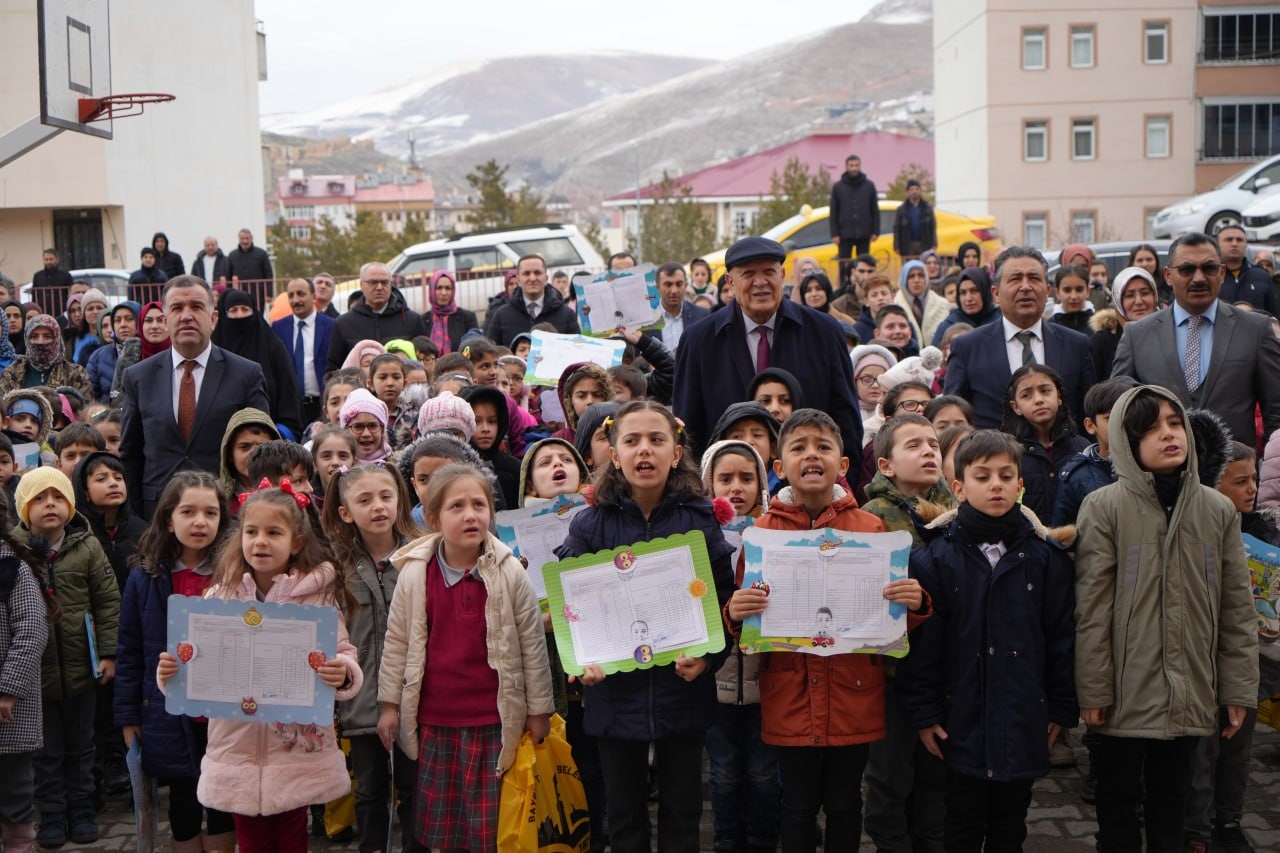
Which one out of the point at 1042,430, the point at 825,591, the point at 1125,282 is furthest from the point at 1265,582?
the point at 1125,282

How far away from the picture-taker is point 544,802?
538cm

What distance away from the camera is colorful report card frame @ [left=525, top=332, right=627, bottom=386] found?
933 cm

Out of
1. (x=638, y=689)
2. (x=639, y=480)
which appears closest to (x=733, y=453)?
(x=639, y=480)

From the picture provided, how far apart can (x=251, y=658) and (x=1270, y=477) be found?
4.83 m

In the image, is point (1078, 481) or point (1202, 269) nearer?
point (1078, 481)

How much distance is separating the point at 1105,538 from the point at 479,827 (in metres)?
2.69

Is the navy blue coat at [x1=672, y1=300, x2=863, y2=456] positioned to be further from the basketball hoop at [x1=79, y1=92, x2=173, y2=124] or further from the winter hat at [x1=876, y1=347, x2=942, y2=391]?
the basketball hoop at [x1=79, y1=92, x2=173, y2=124]

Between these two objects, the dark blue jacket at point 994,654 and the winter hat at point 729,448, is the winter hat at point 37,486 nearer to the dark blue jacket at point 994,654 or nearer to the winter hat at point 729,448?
the winter hat at point 729,448

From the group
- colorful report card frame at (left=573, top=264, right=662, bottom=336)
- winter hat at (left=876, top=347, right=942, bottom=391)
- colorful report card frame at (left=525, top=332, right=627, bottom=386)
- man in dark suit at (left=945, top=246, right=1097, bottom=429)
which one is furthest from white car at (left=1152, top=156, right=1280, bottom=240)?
man in dark suit at (left=945, top=246, right=1097, bottom=429)

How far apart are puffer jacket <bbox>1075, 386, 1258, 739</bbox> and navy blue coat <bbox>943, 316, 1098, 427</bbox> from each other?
2.21 meters

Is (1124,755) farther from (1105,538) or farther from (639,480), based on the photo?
(639,480)

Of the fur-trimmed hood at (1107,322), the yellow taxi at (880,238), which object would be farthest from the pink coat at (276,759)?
the yellow taxi at (880,238)

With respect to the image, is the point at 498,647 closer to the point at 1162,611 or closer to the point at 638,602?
the point at 638,602

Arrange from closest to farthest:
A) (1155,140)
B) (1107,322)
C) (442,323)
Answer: (1107,322) < (442,323) < (1155,140)
